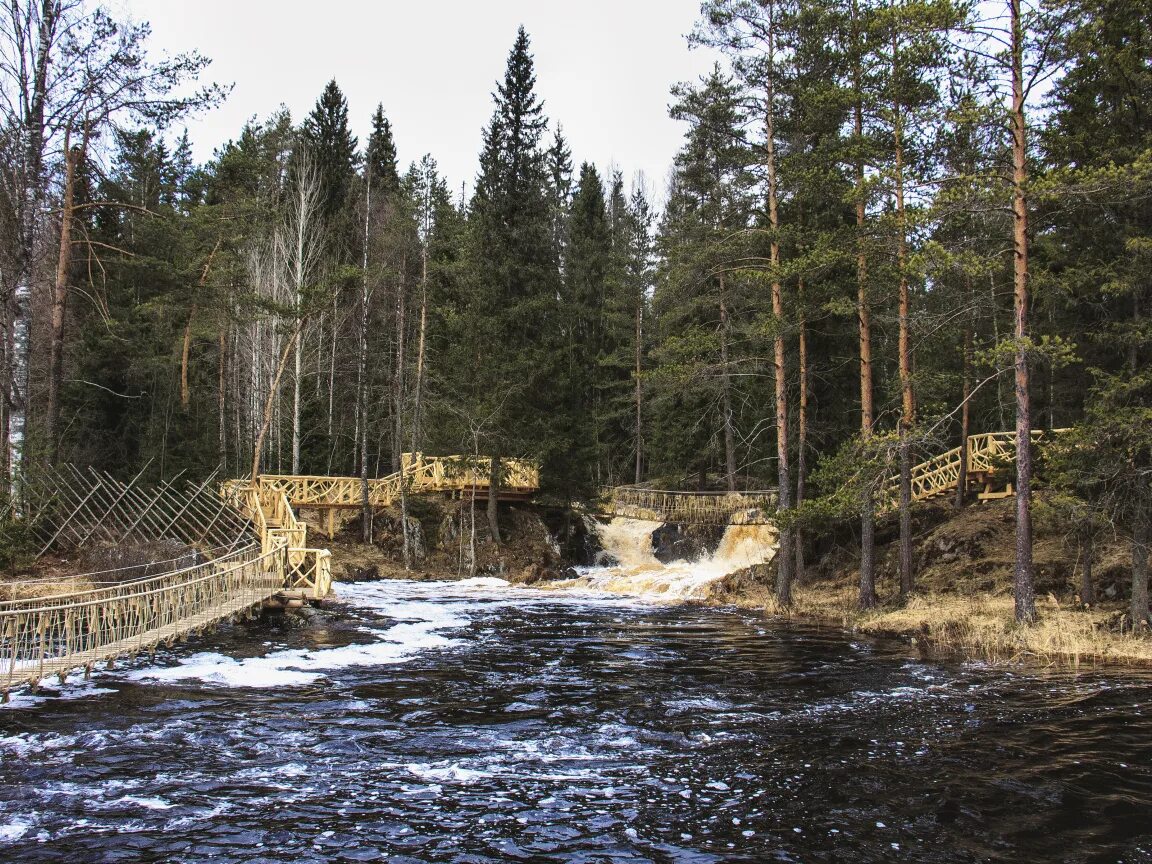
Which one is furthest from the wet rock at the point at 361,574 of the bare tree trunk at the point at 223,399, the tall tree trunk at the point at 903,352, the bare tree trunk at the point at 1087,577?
the bare tree trunk at the point at 1087,577

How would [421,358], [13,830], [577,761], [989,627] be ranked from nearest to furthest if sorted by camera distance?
1. [13,830]
2. [577,761]
3. [989,627]
4. [421,358]

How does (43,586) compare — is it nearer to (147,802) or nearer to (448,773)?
(147,802)

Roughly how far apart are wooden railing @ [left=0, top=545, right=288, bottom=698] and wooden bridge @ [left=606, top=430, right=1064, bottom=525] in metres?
12.3

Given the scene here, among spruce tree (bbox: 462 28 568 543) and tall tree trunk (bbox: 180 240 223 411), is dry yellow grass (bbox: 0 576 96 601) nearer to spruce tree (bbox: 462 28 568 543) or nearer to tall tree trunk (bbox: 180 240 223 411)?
spruce tree (bbox: 462 28 568 543)

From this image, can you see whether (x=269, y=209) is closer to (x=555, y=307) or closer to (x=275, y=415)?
(x=275, y=415)

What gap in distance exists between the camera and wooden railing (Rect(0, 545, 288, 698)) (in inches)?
418

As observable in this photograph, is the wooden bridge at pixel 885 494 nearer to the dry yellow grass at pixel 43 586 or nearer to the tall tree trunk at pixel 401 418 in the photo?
the tall tree trunk at pixel 401 418

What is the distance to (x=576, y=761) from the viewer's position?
8211 mm

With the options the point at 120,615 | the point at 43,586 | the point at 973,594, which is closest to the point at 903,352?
the point at 973,594

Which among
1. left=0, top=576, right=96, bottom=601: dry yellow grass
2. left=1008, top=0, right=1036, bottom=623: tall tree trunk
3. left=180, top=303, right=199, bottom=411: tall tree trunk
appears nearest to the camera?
left=1008, top=0, right=1036, bottom=623: tall tree trunk

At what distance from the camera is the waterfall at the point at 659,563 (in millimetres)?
26672

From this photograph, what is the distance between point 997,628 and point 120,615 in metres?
15.5

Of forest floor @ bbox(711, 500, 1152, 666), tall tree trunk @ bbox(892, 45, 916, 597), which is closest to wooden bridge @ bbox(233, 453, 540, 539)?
forest floor @ bbox(711, 500, 1152, 666)

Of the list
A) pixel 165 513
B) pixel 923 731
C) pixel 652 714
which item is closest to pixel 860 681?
pixel 923 731
